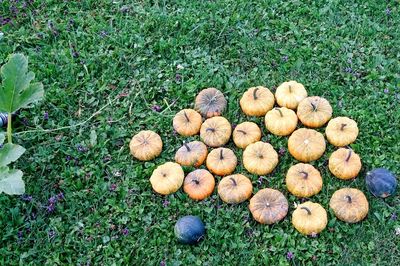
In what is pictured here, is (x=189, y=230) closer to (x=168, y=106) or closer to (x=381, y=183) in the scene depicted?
(x=168, y=106)

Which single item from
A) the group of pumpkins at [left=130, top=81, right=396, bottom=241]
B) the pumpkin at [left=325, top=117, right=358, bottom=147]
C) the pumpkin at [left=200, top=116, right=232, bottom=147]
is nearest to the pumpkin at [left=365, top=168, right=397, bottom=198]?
the group of pumpkins at [left=130, top=81, right=396, bottom=241]

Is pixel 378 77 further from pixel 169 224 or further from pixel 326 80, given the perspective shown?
pixel 169 224

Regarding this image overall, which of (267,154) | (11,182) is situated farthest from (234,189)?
(11,182)

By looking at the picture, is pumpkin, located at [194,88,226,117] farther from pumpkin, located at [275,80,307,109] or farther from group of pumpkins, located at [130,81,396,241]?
pumpkin, located at [275,80,307,109]

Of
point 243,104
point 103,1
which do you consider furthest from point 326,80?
point 103,1

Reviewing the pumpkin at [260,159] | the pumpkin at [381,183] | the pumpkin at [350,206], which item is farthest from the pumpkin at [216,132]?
the pumpkin at [381,183]
